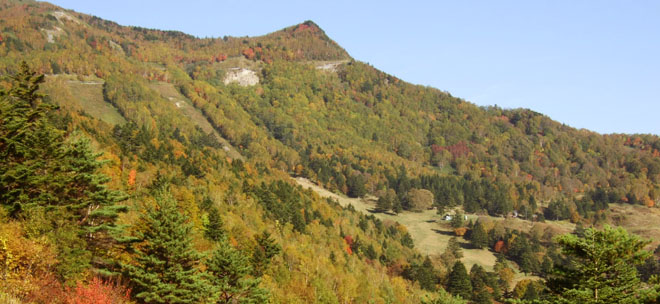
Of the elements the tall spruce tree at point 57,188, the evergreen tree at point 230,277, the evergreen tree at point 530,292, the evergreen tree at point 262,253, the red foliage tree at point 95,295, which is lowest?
the evergreen tree at point 530,292

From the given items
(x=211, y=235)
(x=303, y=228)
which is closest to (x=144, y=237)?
(x=211, y=235)

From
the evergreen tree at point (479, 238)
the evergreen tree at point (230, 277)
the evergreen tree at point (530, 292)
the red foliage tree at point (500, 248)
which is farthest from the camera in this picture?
the evergreen tree at point (479, 238)

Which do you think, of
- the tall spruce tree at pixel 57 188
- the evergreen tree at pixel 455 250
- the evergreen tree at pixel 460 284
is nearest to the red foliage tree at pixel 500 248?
the evergreen tree at pixel 455 250

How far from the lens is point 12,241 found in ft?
99.8

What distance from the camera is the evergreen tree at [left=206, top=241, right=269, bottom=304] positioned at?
46.2 m

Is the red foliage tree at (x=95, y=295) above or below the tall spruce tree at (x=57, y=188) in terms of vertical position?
below

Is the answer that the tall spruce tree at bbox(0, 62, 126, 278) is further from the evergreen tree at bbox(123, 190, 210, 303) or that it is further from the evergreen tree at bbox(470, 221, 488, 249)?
the evergreen tree at bbox(470, 221, 488, 249)

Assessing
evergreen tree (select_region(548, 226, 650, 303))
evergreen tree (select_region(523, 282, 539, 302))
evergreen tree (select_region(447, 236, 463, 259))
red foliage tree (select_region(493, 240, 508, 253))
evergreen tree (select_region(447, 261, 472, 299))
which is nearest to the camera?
evergreen tree (select_region(548, 226, 650, 303))

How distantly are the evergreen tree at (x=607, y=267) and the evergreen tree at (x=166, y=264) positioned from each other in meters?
27.1

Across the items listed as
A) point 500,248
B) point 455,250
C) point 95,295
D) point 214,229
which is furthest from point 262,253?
point 500,248

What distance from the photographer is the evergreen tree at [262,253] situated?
231 feet

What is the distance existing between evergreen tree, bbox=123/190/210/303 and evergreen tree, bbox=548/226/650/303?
2711 centimetres

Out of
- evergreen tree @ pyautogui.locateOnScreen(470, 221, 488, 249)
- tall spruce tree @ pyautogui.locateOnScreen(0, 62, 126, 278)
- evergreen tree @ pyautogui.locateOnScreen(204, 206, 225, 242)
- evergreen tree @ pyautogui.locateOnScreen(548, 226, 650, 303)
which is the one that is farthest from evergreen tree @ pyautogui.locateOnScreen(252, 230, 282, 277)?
evergreen tree @ pyautogui.locateOnScreen(470, 221, 488, 249)

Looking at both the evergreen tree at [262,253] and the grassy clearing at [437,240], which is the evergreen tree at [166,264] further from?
the grassy clearing at [437,240]
